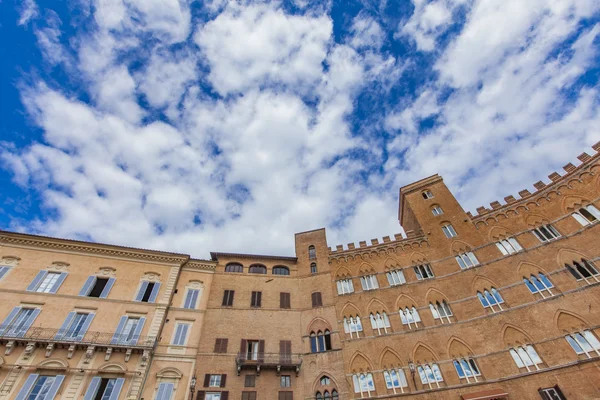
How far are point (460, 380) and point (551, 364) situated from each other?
5.91 metres

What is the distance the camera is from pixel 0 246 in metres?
24.9

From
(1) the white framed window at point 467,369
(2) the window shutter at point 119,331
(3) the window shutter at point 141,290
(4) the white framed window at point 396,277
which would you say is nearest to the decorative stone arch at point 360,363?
(1) the white framed window at point 467,369

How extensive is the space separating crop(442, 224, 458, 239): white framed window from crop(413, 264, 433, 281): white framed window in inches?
152

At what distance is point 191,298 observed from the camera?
2719 cm

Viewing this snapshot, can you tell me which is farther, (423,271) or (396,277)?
(396,277)

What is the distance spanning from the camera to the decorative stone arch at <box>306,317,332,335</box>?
26.4 meters

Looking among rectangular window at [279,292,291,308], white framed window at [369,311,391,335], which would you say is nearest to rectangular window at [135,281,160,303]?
rectangular window at [279,292,291,308]

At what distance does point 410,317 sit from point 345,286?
21.1 feet

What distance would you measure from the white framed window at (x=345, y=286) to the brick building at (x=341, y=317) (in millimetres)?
141

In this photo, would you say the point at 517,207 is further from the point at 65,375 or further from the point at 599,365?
the point at 65,375

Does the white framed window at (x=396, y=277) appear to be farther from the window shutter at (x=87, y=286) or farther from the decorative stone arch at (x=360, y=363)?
the window shutter at (x=87, y=286)

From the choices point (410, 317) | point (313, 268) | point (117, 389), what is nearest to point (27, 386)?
point (117, 389)

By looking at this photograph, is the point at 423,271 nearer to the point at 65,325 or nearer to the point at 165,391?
the point at 165,391

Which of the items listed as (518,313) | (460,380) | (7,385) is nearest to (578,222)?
(518,313)
